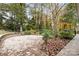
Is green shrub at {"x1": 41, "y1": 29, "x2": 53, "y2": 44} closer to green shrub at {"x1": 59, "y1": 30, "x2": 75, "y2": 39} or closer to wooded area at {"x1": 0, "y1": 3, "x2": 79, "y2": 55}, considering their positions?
wooded area at {"x1": 0, "y1": 3, "x2": 79, "y2": 55}

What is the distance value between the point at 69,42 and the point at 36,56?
1.58 feet

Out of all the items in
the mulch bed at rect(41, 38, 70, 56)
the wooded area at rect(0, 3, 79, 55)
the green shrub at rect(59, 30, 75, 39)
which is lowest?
the mulch bed at rect(41, 38, 70, 56)

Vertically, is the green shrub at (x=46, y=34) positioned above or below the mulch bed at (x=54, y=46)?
above

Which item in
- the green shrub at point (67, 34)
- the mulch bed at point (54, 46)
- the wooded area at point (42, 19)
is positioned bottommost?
the mulch bed at point (54, 46)

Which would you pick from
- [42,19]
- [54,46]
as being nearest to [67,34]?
[54,46]

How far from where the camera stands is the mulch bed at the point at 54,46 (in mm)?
2154

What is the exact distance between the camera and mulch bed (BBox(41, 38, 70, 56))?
7.07ft

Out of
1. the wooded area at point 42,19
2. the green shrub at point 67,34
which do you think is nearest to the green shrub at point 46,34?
the wooded area at point 42,19

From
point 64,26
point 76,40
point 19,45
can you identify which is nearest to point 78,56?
point 76,40

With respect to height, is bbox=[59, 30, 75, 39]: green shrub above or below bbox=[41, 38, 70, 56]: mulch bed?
above

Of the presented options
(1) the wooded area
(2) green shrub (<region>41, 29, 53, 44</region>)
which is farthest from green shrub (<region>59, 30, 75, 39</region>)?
(2) green shrub (<region>41, 29, 53, 44</region>)

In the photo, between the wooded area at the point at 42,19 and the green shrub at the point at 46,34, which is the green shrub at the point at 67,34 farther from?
the green shrub at the point at 46,34

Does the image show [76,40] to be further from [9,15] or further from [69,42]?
[9,15]

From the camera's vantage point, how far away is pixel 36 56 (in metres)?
2.16
